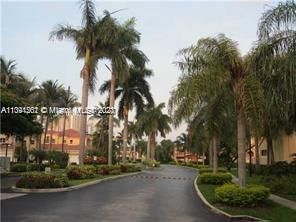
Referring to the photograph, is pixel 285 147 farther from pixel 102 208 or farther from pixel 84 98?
pixel 102 208

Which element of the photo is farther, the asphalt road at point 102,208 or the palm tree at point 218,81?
the palm tree at point 218,81

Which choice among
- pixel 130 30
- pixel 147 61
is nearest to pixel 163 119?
pixel 147 61

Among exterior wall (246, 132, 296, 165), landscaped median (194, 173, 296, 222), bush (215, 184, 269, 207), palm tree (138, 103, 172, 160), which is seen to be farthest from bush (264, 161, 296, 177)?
palm tree (138, 103, 172, 160)

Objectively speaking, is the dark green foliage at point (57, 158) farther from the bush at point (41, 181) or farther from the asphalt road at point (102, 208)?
the asphalt road at point (102, 208)

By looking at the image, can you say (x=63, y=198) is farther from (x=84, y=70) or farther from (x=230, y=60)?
(x=84, y=70)

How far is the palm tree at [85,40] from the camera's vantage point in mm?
30319

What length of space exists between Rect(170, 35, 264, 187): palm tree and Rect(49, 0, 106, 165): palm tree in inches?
572

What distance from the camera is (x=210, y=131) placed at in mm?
21375

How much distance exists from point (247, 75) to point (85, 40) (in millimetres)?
17324

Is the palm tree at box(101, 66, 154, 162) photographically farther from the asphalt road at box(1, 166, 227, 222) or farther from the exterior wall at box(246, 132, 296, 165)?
the asphalt road at box(1, 166, 227, 222)

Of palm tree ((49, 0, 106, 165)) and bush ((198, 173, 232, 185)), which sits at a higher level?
palm tree ((49, 0, 106, 165))

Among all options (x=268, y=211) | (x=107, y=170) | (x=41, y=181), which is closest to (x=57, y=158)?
(x=107, y=170)

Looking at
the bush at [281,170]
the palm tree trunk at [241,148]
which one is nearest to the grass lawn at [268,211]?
the palm tree trunk at [241,148]

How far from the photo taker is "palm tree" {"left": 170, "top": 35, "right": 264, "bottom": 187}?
1571cm
